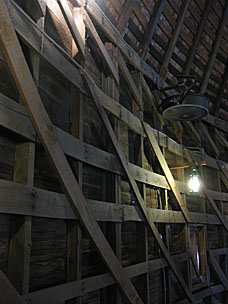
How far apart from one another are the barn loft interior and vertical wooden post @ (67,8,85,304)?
0.4 inches

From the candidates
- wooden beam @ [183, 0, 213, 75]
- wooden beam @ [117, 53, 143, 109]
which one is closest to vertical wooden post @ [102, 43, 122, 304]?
wooden beam @ [117, 53, 143, 109]

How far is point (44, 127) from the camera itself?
2471mm

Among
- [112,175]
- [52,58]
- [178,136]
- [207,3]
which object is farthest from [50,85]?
[207,3]

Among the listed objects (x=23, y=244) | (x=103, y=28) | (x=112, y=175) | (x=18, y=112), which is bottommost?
(x=23, y=244)

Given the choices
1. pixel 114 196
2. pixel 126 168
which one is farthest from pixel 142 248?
pixel 126 168

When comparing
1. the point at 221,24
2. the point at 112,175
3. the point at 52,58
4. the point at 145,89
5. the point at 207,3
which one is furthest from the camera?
the point at 221,24

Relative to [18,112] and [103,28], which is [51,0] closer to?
[103,28]

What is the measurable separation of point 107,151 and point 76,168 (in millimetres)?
885

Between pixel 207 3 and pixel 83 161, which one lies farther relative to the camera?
pixel 207 3

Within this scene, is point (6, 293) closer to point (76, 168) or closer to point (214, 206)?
point (76, 168)

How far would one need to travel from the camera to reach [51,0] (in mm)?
3188

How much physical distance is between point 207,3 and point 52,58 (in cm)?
456

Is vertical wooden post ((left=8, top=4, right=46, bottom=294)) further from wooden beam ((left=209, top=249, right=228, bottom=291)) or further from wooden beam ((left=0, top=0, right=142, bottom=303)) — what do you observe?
wooden beam ((left=209, top=249, right=228, bottom=291))

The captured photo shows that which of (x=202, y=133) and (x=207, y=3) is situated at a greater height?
(x=207, y=3)
